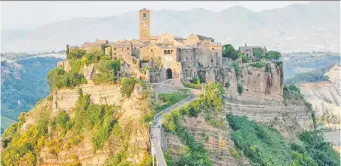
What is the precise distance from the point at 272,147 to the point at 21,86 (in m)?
86.6

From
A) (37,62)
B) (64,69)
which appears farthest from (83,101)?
(37,62)

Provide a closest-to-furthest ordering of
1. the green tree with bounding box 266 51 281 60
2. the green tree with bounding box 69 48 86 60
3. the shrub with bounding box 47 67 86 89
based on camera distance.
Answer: the shrub with bounding box 47 67 86 89
the green tree with bounding box 69 48 86 60
the green tree with bounding box 266 51 281 60

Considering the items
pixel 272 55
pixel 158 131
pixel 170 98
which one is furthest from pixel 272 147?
pixel 158 131

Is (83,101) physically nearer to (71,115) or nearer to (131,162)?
(71,115)

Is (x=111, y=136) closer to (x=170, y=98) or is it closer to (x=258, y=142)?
(x=170, y=98)

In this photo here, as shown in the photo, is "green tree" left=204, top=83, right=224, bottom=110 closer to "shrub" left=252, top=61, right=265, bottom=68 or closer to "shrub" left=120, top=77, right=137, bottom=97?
"shrub" left=120, top=77, right=137, bottom=97

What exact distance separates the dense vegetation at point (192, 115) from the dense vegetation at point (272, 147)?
8.58ft

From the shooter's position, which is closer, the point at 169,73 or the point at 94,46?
the point at 169,73

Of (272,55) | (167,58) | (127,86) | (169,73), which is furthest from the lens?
(272,55)

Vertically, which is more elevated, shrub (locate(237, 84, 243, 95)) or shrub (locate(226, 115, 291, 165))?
shrub (locate(237, 84, 243, 95))

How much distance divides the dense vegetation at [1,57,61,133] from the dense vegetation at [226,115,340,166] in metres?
46.7

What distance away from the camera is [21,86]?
127m

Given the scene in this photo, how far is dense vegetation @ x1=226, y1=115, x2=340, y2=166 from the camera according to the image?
42.4 m

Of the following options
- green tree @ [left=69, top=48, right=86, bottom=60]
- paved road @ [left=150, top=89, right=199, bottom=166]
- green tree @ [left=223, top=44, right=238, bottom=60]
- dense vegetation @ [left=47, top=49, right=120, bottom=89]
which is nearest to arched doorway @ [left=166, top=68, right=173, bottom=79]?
dense vegetation @ [left=47, top=49, right=120, bottom=89]
